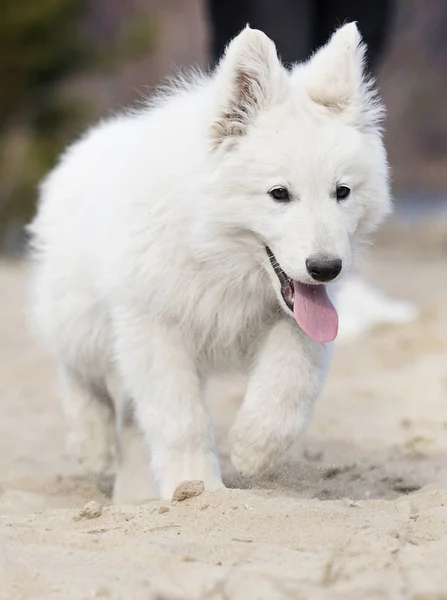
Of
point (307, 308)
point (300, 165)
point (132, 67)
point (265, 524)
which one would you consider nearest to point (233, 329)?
point (307, 308)

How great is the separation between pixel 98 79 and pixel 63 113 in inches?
133

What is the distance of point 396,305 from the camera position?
383 inches

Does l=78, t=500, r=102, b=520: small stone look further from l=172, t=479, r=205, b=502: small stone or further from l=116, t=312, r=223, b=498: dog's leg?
l=116, t=312, r=223, b=498: dog's leg

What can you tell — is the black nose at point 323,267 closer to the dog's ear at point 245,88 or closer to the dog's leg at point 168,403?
the dog's ear at point 245,88

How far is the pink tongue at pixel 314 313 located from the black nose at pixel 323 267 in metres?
0.25

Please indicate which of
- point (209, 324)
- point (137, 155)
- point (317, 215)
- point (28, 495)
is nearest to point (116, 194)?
point (137, 155)

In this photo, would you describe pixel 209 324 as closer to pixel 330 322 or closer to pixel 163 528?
pixel 330 322

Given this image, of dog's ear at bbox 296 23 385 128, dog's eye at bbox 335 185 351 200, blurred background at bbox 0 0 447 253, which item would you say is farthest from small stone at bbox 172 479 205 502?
blurred background at bbox 0 0 447 253

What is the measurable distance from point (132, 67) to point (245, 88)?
14.6 meters

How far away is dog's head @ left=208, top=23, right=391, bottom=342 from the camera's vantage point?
4.19 meters

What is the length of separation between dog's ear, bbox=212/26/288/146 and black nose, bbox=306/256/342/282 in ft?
2.11

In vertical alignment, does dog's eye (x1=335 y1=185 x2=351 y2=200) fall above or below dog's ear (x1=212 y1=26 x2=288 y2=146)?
below

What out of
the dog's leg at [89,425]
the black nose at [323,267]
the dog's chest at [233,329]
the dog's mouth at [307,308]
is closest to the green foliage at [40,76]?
the dog's leg at [89,425]

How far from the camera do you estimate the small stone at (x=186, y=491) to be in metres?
4.08
